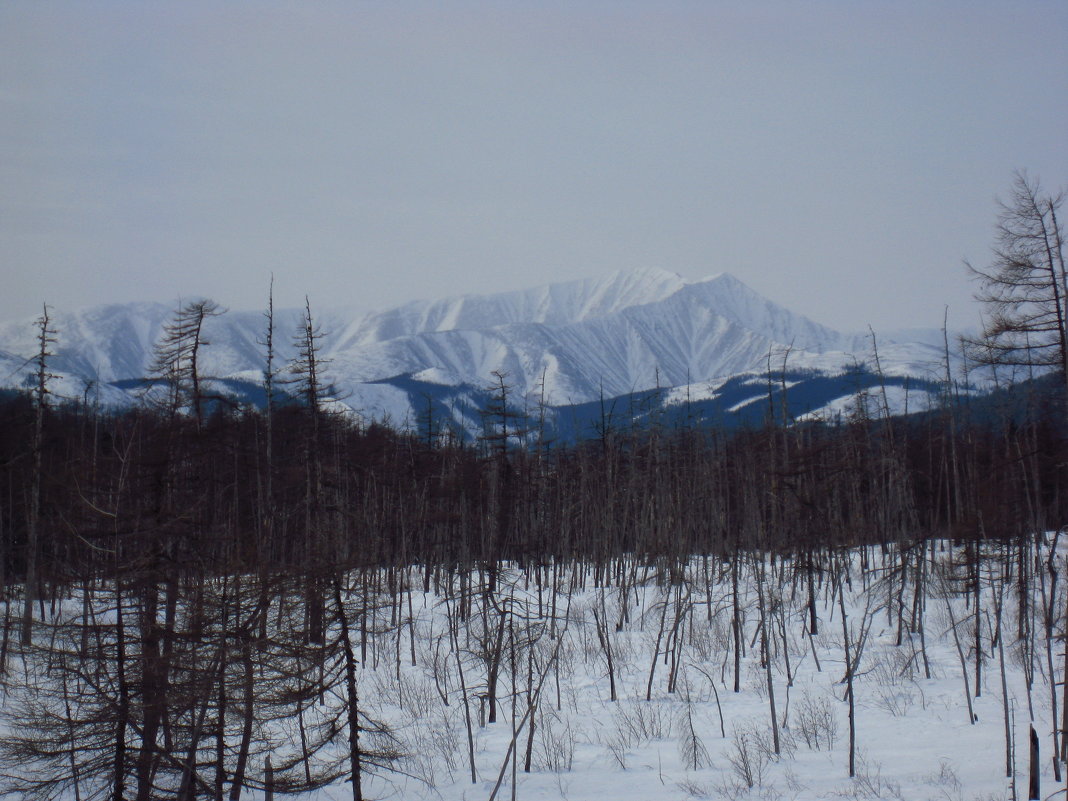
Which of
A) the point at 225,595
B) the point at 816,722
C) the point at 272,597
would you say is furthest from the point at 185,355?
the point at 816,722

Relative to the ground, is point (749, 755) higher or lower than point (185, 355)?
lower

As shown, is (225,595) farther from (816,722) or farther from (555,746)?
(816,722)

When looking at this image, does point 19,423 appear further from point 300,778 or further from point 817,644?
point 817,644

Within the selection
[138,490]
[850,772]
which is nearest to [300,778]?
[138,490]

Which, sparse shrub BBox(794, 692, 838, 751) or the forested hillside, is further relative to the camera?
sparse shrub BBox(794, 692, 838, 751)

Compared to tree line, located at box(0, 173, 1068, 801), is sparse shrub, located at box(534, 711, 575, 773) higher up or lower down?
lower down

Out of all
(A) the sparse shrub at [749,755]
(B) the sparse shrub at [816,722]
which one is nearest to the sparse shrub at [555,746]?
(A) the sparse shrub at [749,755]

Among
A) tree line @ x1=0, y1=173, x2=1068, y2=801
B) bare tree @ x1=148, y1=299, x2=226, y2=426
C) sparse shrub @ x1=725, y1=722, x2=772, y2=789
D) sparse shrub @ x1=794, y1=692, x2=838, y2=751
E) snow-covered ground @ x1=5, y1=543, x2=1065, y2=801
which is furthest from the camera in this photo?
bare tree @ x1=148, y1=299, x2=226, y2=426

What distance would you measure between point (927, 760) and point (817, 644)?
12127 millimetres

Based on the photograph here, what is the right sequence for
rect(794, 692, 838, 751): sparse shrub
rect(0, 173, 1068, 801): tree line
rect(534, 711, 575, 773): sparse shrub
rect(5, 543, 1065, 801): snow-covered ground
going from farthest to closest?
rect(794, 692, 838, 751): sparse shrub < rect(534, 711, 575, 773): sparse shrub < rect(5, 543, 1065, 801): snow-covered ground < rect(0, 173, 1068, 801): tree line

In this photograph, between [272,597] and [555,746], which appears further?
[555,746]

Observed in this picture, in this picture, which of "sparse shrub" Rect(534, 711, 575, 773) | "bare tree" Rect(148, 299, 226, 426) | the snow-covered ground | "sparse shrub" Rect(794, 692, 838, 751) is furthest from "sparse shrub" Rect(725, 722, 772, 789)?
"bare tree" Rect(148, 299, 226, 426)

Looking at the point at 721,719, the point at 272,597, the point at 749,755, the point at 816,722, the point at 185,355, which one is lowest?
the point at 749,755

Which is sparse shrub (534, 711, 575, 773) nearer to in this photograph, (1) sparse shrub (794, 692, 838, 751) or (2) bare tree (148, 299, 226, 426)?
(1) sparse shrub (794, 692, 838, 751)
